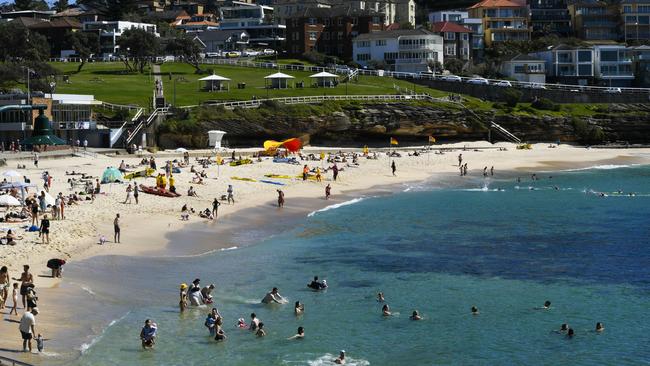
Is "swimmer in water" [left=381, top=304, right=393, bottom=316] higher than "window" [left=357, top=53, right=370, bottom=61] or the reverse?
the reverse

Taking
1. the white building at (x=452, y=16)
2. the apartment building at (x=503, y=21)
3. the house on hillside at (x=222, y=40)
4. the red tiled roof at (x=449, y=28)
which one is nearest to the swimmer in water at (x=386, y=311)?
the red tiled roof at (x=449, y=28)

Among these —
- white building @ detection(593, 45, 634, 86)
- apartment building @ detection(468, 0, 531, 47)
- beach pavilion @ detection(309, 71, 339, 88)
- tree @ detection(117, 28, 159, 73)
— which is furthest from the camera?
apartment building @ detection(468, 0, 531, 47)

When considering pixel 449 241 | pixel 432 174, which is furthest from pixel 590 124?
pixel 449 241

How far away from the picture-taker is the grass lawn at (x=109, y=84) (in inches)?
3282

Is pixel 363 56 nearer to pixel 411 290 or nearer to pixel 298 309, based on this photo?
pixel 411 290

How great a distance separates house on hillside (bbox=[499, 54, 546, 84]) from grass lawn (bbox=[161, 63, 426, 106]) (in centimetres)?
1660

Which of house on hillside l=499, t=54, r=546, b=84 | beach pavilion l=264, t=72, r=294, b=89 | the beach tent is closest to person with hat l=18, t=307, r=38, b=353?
the beach tent

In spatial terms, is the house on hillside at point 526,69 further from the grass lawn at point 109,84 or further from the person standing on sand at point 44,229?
the person standing on sand at point 44,229

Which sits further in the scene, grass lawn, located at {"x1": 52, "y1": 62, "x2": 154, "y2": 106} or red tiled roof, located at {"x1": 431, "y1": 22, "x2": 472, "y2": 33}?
red tiled roof, located at {"x1": 431, "y1": 22, "x2": 472, "y2": 33}

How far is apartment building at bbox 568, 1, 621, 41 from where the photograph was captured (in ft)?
437

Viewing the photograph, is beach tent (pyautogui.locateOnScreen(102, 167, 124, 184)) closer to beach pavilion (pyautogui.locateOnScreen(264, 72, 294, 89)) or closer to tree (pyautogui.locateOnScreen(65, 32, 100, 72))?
beach pavilion (pyautogui.locateOnScreen(264, 72, 294, 89))

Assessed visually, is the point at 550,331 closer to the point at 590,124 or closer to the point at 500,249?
the point at 500,249

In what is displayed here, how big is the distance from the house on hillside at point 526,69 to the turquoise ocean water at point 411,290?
62246mm

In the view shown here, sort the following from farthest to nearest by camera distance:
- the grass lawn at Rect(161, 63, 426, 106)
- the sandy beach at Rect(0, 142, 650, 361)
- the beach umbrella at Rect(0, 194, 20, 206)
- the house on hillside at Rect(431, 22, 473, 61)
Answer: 1. the house on hillside at Rect(431, 22, 473, 61)
2. the grass lawn at Rect(161, 63, 426, 106)
3. the beach umbrella at Rect(0, 194, 20, 206)
4. the sandy beach at Rect(0, 142, 650, 361)
